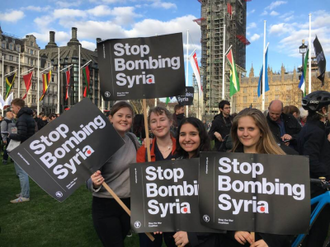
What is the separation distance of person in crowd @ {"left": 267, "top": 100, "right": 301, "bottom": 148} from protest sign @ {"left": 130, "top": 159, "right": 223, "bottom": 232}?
2912 mm

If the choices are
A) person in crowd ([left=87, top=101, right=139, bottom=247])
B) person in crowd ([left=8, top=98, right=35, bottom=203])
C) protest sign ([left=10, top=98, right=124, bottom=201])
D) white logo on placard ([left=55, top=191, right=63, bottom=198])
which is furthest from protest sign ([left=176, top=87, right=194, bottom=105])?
white logo on placard ([left=55, top=191, right=63, bottom=198])

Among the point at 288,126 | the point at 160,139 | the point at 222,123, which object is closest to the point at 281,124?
the point at 288,126

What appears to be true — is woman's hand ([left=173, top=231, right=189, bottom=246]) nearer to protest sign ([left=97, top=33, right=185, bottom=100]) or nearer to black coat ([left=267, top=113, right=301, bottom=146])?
protest sign ([left=97, top=33, right=185, bottom=100])

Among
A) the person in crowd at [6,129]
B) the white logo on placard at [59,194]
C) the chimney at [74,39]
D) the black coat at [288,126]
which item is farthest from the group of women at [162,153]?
the chimney at [74,39]

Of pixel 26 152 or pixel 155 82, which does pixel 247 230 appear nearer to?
pixel 155 82

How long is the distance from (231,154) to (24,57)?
7570 centimetres

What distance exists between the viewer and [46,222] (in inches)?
Answer: 206

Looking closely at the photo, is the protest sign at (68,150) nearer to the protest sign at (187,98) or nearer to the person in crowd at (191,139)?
the person in crowd at (191,139)

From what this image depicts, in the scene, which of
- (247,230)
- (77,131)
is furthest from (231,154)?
(77,131)

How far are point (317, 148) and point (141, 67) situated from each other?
215cm

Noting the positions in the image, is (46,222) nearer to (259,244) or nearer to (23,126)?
(23,126)

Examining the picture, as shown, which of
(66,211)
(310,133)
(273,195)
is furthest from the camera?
(66,211)

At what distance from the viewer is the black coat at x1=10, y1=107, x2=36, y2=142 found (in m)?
6.05

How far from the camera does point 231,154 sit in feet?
6.64
